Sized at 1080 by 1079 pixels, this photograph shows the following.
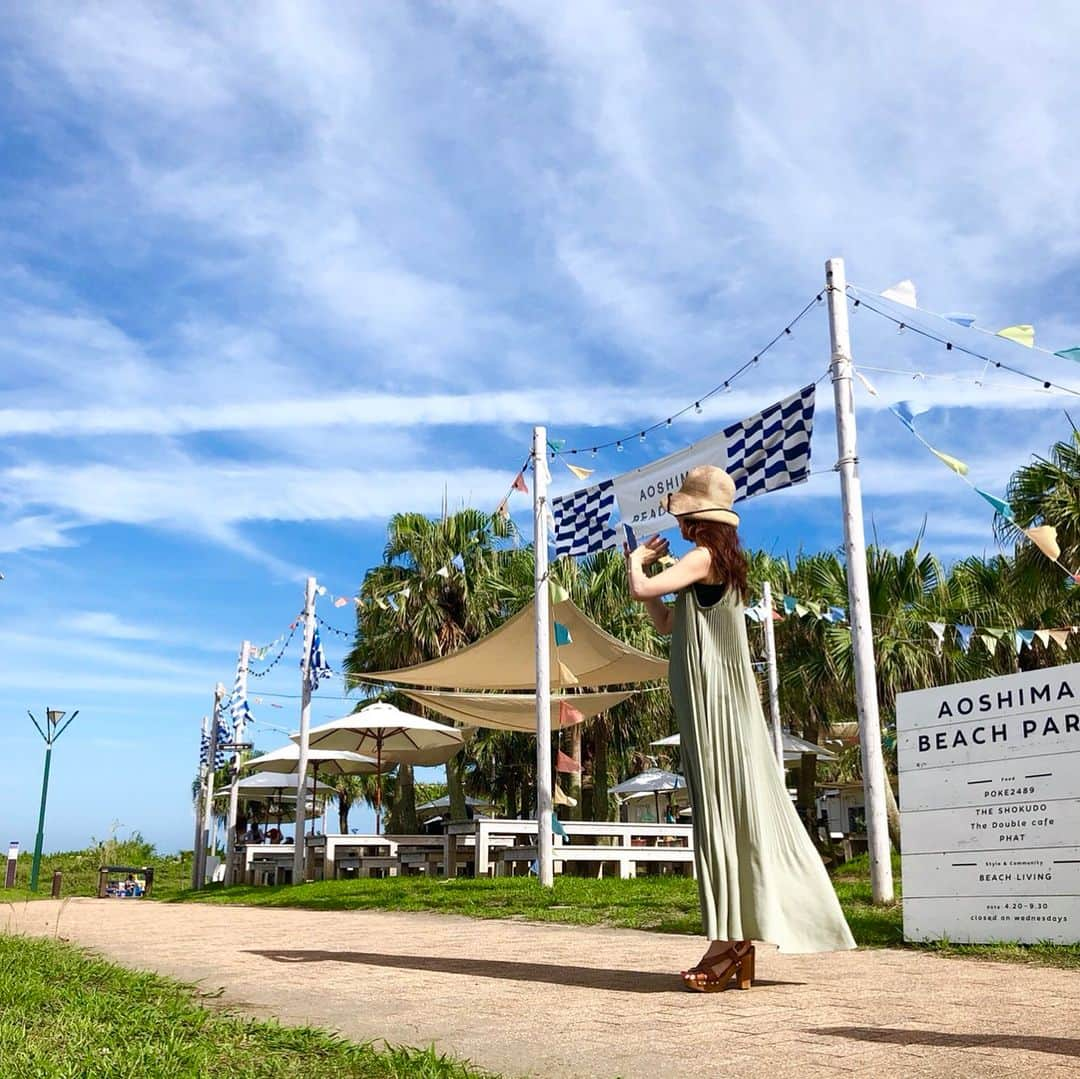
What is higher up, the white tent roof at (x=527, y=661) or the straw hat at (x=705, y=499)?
the white tent roof at (x=527, y=661)

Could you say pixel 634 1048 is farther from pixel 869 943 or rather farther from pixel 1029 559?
pixel 1029 559

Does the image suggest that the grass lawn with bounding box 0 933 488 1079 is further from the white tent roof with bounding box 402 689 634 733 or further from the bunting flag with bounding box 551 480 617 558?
the white tent roof with bounding box 402 689 634 733

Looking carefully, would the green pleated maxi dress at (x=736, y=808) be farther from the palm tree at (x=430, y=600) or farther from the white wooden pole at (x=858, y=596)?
the palm tree at (x=430, y=600)

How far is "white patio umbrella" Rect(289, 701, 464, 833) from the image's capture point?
669 inches

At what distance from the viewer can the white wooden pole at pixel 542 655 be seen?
11570mm

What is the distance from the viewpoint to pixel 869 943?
5.85m

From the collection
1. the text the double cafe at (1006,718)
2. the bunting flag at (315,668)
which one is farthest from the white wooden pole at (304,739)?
the text the double cafe at (1006,718)

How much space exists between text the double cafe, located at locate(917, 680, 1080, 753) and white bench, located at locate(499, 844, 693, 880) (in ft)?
24.4

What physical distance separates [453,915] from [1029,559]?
11006 mm

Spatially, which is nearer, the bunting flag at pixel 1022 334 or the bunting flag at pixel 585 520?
the bunting flag at pixel 1022 334

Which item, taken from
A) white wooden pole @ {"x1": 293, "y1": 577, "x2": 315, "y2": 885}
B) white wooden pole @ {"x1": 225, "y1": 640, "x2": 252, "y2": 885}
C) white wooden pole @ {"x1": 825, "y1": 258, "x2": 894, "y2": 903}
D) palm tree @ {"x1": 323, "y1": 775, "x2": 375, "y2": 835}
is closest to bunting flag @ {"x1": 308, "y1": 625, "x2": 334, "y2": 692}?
white wooden pole @ {"x1": 293, "y1": 577, "x2": 315, "y2": 885}

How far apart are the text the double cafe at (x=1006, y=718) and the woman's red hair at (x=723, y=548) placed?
2.13 metres

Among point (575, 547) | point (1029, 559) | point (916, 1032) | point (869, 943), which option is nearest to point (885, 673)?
point (1029, 559)

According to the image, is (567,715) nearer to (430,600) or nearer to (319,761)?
(319,761)
